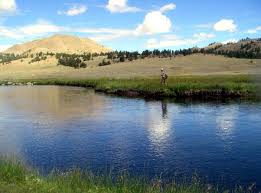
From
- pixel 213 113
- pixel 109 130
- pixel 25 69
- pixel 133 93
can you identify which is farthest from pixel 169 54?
pixel 109 130

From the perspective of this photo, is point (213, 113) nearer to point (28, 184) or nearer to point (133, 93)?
point (133, 93)

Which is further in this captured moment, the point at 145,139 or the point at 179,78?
the point at 179,78

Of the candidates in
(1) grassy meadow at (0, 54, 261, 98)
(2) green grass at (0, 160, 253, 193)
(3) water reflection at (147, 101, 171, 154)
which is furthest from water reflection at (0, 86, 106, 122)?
(2) green grass at (0, 160, 253, 193)

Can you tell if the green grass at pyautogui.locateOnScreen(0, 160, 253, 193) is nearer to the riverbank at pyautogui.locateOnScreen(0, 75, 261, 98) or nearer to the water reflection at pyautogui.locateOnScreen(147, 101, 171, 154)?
the water reflection at pyautogui.locateOnScreen(147, 101, 171, 154)

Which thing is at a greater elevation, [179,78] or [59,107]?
[179,78]

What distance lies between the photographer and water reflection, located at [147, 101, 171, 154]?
109 feet

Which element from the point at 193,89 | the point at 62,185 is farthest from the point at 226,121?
the point at 62,185

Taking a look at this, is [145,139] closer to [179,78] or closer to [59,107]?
[59,107]

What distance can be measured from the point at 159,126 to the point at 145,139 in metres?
6.44

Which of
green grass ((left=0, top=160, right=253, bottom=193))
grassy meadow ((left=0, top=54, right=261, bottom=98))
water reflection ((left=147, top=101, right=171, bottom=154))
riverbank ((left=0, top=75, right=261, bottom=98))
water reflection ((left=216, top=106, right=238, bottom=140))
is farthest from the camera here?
grassy meadow ((left=0, top=54, right=261, bottom=98))

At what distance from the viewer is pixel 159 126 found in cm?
4125

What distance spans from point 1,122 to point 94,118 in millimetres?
8343

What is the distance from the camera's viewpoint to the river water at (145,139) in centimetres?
2655

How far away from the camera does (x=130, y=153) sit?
30.2 m
